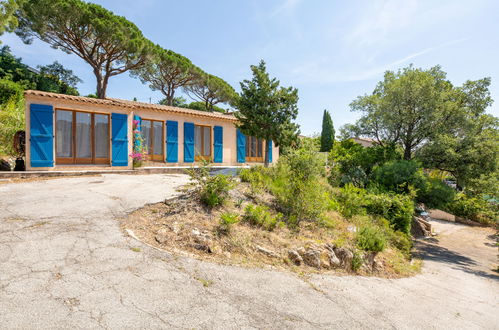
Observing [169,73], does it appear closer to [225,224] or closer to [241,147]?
[241,147]

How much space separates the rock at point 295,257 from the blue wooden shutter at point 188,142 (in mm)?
9622

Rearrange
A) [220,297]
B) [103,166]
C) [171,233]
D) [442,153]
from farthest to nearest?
[442,153] < [103,166] < [171,233] < [220,297]

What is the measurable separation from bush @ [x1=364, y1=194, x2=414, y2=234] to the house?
507 cm

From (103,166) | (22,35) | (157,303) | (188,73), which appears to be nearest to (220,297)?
(157,303)

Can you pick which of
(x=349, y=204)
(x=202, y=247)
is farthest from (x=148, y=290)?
(x=349, y=204)

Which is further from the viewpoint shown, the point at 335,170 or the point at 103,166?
the point at 335,170

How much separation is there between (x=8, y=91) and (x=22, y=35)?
5381mm

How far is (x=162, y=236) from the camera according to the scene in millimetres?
4273

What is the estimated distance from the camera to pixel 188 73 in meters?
25.6

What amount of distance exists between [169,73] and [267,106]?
58.7 feet

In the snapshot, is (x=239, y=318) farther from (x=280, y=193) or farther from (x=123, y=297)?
(x=280, y=193)

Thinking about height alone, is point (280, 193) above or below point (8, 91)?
below

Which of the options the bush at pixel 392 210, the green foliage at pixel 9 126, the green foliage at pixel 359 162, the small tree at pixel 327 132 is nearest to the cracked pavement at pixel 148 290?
the bush at pixel 392 210

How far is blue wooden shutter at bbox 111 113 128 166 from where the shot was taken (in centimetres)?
1056
